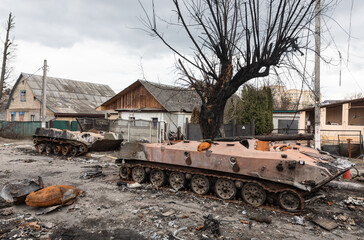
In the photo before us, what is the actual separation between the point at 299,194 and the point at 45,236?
219 inches

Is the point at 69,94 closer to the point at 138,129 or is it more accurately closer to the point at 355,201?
the point at 138,129

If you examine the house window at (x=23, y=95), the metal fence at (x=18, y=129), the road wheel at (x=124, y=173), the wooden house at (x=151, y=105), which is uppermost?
the house window at (x=23, y=95)

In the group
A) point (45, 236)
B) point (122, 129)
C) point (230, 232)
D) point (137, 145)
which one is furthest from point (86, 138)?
point (230, 232)

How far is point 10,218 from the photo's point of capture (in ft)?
19.3

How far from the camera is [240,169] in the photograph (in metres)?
7.03

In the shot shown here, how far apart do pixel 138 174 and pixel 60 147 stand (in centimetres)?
860

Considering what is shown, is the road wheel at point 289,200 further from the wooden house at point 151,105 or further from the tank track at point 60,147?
the wooden house at point 151,105

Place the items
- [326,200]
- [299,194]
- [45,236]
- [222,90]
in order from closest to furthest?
1. [45,236]
2. [299,194]
3. [326,200]
4. [222,90]

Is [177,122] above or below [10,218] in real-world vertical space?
above

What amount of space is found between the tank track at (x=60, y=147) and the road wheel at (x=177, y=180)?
8.31 m

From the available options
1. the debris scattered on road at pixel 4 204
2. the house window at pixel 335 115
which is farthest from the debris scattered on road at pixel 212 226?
the house window at pixel 335 115

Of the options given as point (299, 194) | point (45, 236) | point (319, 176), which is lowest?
point (45, 236)

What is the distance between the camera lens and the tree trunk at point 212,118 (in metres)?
8.40

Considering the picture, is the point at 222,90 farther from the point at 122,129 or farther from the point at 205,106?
the point at 122,129
